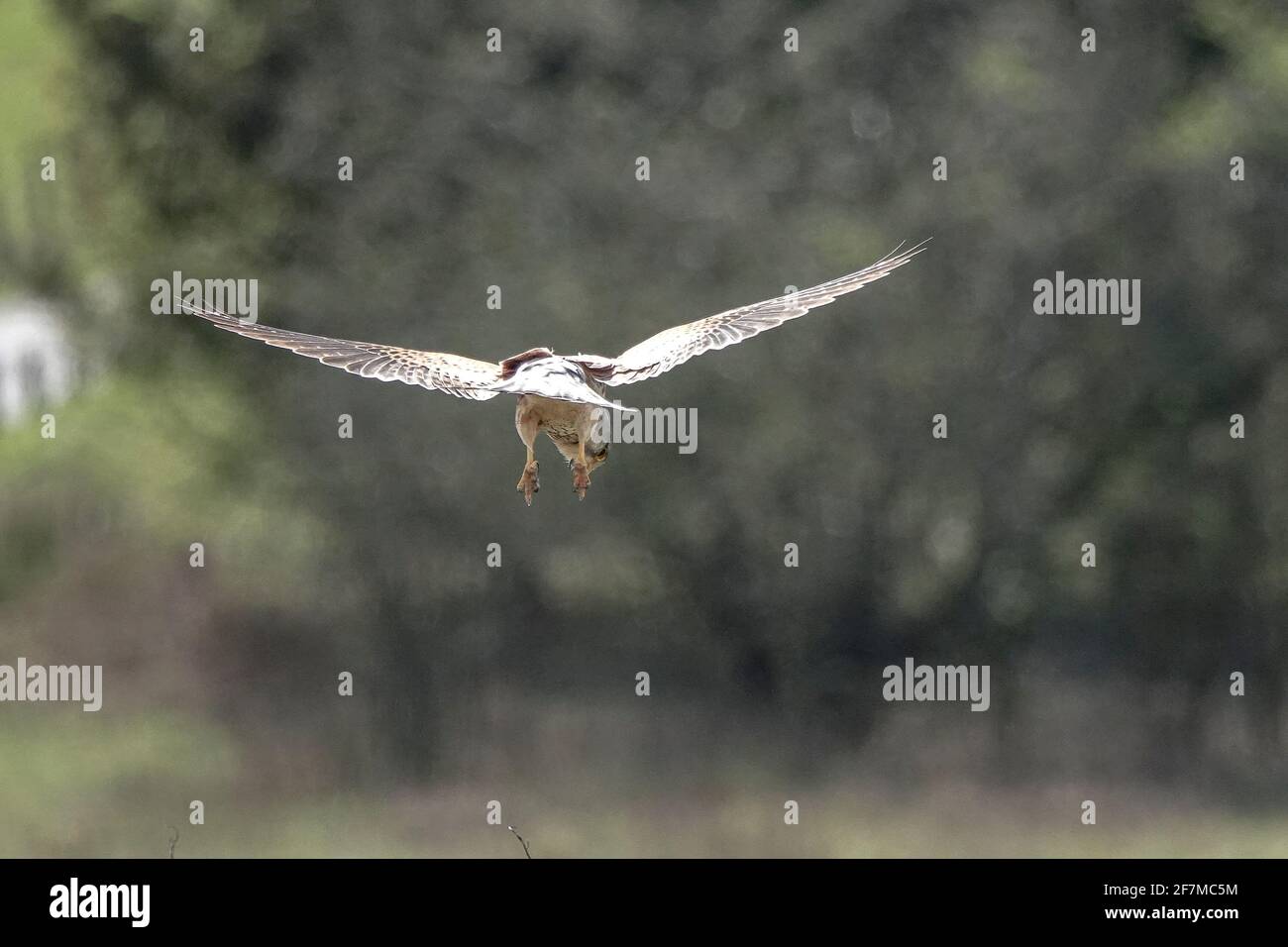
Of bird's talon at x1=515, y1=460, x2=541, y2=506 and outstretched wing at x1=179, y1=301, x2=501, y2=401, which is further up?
outstretched wing at x1=179, y1=301, x2=501, y2=401

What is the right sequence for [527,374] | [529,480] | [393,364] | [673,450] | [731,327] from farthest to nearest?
[673,450] < [731,327] < [393,364] < [529,480] < [527,374]

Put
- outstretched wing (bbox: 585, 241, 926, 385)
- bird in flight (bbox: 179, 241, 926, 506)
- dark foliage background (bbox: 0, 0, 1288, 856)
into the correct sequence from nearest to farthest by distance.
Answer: bird in flight (bbox: 179, 241, 926, 506)
outstretched wing (bbox: 585, 241, 926, 385)
dark foliage background (bbox: 0, 0, 1288, 856)

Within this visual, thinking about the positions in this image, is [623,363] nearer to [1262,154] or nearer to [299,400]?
[299,400]

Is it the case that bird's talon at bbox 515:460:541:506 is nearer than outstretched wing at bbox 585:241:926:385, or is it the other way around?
bird's talon at bbox 515:460:541:506

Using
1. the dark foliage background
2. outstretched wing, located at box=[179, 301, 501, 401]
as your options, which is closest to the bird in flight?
outstretched wing, located at box=[179, 301, 501, 401]

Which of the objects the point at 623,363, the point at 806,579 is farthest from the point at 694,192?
the point at 623,363

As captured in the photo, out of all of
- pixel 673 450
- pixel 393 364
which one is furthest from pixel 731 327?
pixel 673 450

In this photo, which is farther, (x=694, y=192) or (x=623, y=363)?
(x=694, y=192)

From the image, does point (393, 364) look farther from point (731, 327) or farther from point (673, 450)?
point (673, 450)

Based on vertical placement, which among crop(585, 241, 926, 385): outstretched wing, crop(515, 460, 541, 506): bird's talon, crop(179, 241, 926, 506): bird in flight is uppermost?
crop(585, 241, 926, 385): outstretched wing

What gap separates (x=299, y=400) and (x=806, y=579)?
20.7 ft

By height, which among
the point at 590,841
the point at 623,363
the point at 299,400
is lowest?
the point at 590,841

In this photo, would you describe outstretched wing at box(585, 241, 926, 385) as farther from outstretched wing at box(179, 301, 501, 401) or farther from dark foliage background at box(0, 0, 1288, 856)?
dark foliage background at box(0, 0, 1288, 856)

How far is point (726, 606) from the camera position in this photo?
875 inches
